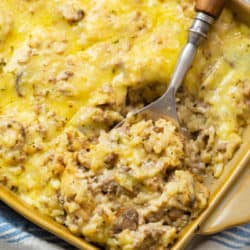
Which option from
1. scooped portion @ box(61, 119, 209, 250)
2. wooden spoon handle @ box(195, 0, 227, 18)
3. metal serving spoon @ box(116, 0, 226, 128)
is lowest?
scooped portion @ box(61, 119, 209, 250)

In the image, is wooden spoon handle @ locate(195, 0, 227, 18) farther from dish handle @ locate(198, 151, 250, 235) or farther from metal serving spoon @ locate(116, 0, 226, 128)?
dish handle @ locate(198, 151, 250, 235)

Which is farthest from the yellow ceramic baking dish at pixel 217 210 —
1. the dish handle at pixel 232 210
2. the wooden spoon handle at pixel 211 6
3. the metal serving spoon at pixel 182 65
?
the wooden spoon handle at pixel 211 6

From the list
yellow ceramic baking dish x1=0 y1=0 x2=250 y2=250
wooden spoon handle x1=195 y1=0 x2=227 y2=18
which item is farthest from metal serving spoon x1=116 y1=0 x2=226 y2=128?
yellow ceramic baking dish x1=0 y1=0 x2=250 y2=250

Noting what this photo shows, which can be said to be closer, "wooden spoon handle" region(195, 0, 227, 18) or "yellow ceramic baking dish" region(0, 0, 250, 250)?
"yellow ceramic baking dish" region(0, 0, 250, 250)

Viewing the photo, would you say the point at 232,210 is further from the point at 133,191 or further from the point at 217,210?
the point at 133,191

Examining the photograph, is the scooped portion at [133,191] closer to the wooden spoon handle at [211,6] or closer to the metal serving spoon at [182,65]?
the metal serving spoon at [182,65]

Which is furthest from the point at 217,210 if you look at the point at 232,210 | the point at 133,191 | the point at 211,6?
the point at 211,6
